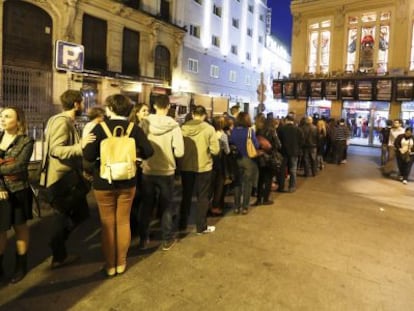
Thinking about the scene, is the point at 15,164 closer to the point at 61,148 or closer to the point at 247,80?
the point at 61,148

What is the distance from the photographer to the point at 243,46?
3519 cm

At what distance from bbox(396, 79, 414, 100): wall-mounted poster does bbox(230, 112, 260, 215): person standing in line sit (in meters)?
18.4

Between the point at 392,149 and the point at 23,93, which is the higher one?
the point at 23,93

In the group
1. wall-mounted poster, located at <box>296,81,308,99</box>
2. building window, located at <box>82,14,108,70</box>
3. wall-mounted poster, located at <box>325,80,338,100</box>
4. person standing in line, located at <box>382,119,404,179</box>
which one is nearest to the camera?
person standing in line, located at <box>382,119,404,179</box>

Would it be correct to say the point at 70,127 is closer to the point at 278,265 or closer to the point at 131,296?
the point at 131,296

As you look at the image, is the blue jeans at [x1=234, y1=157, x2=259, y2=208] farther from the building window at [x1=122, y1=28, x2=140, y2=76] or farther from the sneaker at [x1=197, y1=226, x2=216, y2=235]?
the building window at [x1=122, y1=28, x2=140, y2=76]

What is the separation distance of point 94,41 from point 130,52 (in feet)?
9.53

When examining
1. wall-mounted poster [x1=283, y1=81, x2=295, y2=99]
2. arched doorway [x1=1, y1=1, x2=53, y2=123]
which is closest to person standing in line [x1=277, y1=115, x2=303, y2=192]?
arched doorway [x1=1, y1=1, x2=53, y2=123]

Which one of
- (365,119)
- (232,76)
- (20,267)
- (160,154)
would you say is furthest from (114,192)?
(232,76)

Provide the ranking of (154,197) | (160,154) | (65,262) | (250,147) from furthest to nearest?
1. (250,147)
2. (154,197)
3. (160,154)
4. (65,262)

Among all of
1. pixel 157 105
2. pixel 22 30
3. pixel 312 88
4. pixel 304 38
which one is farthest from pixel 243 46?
pixel 157 105

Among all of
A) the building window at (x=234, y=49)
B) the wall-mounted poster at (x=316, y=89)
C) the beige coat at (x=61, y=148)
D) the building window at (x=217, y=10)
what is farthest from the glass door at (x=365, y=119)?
the beige coat at (x=61, y=148)

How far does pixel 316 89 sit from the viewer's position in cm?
2355

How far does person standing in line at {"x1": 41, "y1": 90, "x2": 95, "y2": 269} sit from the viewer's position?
3479 millimetres
